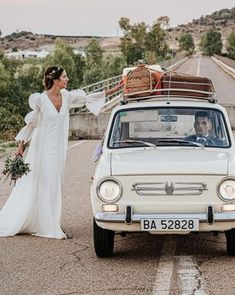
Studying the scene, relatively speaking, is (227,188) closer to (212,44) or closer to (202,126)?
(202,126)

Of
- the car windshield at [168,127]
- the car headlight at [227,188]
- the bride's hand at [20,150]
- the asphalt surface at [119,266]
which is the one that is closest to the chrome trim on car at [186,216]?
the car headlight at [227,188]

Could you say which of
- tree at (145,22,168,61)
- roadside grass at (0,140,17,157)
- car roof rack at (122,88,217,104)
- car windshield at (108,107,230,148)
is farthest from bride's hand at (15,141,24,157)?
tree at (145,22,168,61)

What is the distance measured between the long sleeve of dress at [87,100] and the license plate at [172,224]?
2500 millimetres

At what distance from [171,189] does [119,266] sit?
0.86m

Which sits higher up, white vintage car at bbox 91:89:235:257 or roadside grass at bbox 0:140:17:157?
white vintage car at bbox 91:89:235:257

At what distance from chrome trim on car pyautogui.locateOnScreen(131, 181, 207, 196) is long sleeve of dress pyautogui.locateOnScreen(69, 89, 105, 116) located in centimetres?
223

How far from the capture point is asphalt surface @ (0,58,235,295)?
19.7ft

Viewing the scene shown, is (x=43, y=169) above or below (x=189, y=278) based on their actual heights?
above

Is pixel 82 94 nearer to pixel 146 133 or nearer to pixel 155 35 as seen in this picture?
pixel 146 133

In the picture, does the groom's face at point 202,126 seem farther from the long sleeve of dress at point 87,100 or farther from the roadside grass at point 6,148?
the roadside grass at point 6,148

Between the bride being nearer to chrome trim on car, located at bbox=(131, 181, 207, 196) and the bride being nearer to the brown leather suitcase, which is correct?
the brown leather suitcase

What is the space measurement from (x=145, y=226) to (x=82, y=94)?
259cm

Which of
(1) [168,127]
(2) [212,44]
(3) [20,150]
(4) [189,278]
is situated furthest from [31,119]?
(2) [212,44]

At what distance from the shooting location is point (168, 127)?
786 cm
